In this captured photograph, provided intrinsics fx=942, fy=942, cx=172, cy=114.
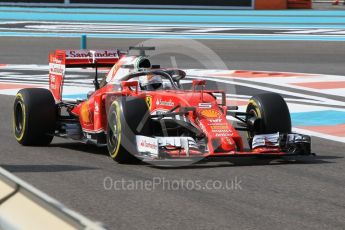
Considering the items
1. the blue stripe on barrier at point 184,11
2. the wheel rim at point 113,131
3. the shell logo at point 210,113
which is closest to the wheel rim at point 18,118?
the wheel rim at point 113,131

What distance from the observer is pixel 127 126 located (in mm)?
9234

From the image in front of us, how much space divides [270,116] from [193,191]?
211cm

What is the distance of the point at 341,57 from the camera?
2373 cm

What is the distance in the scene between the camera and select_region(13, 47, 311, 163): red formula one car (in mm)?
9203

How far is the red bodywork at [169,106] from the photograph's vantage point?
363 inches

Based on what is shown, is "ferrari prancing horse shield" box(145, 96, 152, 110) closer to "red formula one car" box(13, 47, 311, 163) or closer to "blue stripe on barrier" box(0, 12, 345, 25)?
"red formula one car" box(13, 47, 311, 163)

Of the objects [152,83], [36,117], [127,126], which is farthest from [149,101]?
[36,117]

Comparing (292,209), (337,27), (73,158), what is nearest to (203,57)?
(337,27)

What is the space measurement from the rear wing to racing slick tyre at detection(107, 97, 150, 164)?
207 cm

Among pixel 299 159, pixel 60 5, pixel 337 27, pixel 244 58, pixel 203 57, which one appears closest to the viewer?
pixel 299 159

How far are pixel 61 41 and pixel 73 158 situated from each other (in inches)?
752

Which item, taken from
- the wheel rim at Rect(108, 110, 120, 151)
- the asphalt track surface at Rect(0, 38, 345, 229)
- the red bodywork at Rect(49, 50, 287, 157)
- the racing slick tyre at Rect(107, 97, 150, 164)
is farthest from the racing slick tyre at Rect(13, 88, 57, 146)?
the racing slick tyre at Rect(107, 97, 150, 164)

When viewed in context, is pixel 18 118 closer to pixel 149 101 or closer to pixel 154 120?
pixel 149 101

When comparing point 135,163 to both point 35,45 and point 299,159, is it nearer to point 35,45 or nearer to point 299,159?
point 299,159
